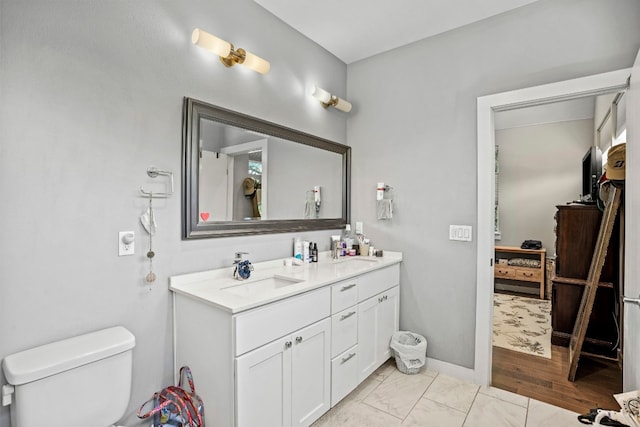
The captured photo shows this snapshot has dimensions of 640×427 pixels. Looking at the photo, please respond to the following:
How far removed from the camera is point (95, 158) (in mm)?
1470

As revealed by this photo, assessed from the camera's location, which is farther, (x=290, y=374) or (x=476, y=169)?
(x=476, y=169)

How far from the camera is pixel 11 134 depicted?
1.25 m

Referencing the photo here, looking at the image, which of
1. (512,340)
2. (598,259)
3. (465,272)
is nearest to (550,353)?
(512,340)

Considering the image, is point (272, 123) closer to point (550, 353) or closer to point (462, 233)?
point (462, 233)

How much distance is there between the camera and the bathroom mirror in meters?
1.84

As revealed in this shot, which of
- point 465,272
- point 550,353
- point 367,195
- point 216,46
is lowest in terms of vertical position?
point 550,353

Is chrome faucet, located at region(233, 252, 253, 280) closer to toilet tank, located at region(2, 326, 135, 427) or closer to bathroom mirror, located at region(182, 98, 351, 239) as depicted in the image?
bathroom mirror, located at region(182, 98, 351, 239)

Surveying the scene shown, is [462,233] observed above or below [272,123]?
below

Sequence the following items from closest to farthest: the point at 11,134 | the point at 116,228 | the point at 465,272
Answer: the point at 11,134, the point at 116,228, the point at 465,272

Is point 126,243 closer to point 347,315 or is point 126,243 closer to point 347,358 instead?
point 347,315

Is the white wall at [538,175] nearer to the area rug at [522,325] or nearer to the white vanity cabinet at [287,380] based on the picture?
the area rug at [522,325]

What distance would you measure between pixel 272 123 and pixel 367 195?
113 cm

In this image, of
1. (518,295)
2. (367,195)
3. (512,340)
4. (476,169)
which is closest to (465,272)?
(476,169)

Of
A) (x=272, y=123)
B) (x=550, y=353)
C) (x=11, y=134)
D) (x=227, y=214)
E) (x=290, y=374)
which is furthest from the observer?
(x=550, y=353)
